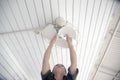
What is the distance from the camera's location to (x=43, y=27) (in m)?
1.93

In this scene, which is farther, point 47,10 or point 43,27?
point 43,27

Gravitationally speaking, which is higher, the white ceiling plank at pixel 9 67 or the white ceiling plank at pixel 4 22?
the white ceiling plank at pixel 4 22

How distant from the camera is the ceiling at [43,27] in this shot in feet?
5.48

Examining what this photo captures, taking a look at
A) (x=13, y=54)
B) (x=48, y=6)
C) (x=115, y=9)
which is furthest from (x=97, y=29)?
(x=13, y=54)

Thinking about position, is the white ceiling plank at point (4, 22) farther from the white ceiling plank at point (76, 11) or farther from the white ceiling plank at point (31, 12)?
the white ceiling plank at point (76, 11)

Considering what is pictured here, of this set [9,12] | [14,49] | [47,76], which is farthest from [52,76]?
[14,49]

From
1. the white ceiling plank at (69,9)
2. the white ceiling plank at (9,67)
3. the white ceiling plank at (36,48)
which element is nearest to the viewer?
the white ceiling plank at (69,9)

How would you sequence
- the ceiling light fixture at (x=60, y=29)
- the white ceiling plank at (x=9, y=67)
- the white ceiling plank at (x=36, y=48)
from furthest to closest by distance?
the white ceiling plank at (x=9, y=67), the white ceiling plank at (x=36, y=48), the ceiling light fixture at (x=60, y=29)

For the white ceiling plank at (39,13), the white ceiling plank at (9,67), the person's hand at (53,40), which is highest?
the white ceiling plank at (39,13)

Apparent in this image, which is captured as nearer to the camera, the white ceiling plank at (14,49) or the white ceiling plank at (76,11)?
the white ceiling plank at (76,11)

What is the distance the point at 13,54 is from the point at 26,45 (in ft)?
1.12

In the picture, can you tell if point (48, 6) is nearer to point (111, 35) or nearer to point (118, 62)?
point (111, 35)

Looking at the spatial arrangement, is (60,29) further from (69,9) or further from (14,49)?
(14,49)

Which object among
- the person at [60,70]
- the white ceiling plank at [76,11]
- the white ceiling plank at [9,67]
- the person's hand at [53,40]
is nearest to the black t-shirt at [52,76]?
the person at [60,70]
